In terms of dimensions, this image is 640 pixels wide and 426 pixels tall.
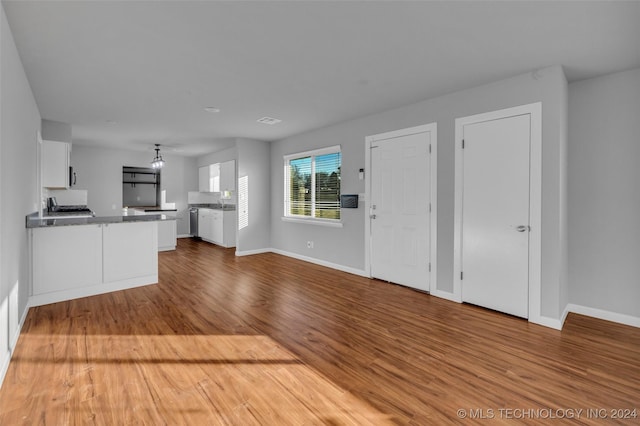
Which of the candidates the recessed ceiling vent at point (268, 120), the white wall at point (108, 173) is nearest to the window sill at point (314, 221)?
the recessed ceiling vent at point (268, 120)

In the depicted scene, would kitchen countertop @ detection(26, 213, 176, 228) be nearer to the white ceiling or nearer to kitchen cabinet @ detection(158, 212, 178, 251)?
the white ceiling

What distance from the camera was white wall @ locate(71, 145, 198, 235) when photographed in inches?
301

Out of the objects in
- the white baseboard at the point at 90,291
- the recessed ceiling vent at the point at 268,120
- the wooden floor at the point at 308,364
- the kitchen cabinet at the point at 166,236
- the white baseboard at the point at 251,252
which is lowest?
the wooden floor at the point at 308,364

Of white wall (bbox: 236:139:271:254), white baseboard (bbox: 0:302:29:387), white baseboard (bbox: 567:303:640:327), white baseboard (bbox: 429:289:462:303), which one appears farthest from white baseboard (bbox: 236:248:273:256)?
white baseboard (bbox: 567:303:640:327)

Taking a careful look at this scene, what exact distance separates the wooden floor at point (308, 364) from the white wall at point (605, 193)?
0.39 meters

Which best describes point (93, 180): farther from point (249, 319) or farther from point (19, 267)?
point (249, 319)

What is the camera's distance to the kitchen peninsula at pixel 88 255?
3.54 meters

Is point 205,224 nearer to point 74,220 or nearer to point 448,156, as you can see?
point 74,220

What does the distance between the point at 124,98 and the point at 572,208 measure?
215 inches

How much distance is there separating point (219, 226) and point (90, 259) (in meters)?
4.00

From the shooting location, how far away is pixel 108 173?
799 centimetres

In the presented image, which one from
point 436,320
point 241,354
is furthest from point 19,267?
point 436,320

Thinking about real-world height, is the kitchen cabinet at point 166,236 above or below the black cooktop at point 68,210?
below

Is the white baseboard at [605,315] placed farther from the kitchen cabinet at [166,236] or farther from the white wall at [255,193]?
the kitchen cabinet at [166,236]
